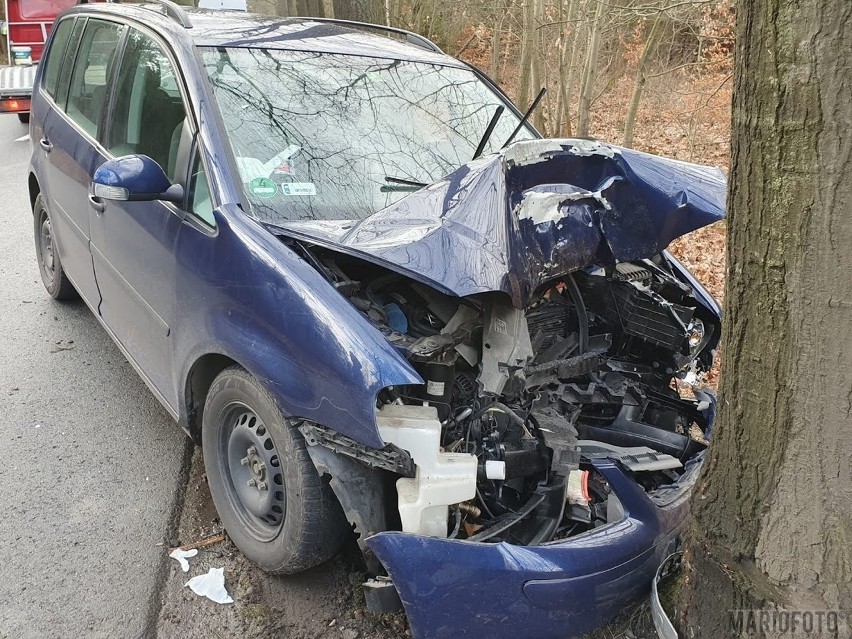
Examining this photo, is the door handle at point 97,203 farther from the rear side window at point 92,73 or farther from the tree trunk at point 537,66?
the tree trunk at point 537,66

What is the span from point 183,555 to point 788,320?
2413mm

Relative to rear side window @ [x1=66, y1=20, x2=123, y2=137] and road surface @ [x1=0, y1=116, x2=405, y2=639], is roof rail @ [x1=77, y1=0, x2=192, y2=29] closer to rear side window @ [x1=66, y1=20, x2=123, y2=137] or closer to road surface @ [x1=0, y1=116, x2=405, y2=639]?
rear side window @ [x1=66, y1=20, x2=123, y2=137]

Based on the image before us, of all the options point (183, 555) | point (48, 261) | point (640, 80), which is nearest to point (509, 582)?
point (183, 555)

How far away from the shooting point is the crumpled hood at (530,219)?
2523 mm

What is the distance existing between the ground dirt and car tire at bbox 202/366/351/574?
128 mm

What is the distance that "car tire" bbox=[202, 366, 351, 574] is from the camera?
2488 mm

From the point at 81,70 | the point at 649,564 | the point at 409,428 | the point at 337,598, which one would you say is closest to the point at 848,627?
the point at 649,564

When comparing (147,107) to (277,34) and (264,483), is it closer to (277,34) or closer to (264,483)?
Result: (277,34)

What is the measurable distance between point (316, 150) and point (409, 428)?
1.42 m

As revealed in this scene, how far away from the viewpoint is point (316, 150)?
3.15 metres

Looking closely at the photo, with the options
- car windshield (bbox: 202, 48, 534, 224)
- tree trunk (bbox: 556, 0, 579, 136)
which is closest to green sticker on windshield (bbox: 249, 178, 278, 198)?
car windshield (bbox: 202, 48, 534, 224)

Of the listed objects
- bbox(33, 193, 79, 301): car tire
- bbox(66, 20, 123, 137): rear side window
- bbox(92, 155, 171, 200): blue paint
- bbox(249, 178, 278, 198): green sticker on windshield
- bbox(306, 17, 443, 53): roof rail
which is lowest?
bbox(33, 193, 79, 301): car tire

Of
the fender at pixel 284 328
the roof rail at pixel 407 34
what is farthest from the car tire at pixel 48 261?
the fender at pixel 284 328

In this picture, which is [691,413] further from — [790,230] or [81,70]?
[81,70]
